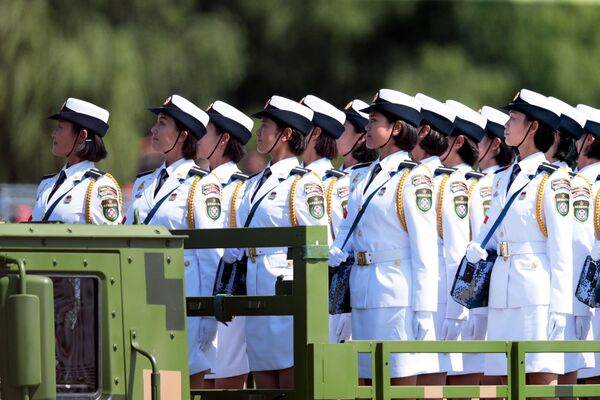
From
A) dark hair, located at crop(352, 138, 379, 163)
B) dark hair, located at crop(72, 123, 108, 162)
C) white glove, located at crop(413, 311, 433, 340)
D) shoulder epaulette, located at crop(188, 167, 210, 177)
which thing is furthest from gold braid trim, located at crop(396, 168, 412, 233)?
dark hair, located at crop(72, 123, 108, 162)

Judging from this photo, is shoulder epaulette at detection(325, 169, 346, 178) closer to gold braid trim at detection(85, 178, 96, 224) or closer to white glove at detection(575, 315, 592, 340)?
gold braid trim at detection(85, 178, 96, 224)

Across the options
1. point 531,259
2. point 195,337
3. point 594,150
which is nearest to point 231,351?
point 195,337

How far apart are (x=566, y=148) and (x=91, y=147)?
109 inches

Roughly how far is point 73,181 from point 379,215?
2.11 meters

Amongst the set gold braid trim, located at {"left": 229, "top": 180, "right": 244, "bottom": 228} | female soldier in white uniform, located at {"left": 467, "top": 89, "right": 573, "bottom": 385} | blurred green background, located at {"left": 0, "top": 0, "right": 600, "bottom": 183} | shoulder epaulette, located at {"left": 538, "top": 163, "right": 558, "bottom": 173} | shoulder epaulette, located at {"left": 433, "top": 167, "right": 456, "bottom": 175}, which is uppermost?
blurred green background, located at {"left": 0, "top": 0, "right": 600, "bottom": 183}

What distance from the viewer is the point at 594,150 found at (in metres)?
8.74

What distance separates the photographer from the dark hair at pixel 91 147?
30.1ft

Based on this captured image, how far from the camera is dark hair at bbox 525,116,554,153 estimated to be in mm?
7902

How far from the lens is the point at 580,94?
22.9 meters

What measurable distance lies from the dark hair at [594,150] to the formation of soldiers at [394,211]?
0.04 feet

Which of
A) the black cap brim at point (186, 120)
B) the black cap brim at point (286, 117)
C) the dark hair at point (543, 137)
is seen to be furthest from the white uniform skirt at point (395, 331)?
the black cap brim at point (186, 120)

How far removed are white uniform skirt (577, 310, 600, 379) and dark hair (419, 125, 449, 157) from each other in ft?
3.99

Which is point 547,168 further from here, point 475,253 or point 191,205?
point 191,205

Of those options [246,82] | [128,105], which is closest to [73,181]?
[128,105]
